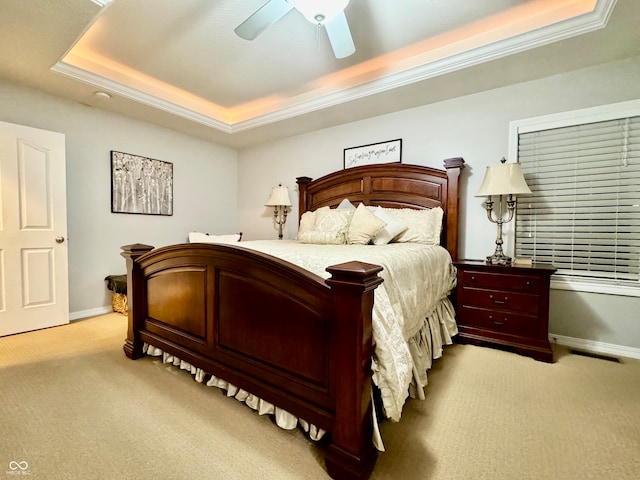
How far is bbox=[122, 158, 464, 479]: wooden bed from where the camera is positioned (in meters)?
1.15

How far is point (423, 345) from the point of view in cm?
203

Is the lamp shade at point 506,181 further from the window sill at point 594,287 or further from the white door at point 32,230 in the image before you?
the white door at point 32,230

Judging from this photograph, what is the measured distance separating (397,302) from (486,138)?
2288mm

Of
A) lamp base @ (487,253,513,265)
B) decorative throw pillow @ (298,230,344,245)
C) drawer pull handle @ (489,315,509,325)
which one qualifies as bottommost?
drawer pull handle @ (489,315,509,325)

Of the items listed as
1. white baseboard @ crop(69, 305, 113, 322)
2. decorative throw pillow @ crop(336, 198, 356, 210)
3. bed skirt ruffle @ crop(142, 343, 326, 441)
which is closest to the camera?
bed skirt ruffle @ crop(142, 343, 326, 441)

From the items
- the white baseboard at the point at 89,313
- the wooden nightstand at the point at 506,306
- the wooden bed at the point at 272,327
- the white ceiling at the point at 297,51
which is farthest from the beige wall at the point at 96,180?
the wooden nightstand at the point at 506,306

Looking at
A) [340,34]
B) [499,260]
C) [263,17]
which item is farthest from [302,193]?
[499,260]

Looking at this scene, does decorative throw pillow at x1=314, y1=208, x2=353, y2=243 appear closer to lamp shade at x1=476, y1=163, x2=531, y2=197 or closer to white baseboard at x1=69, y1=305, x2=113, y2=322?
lamp shade at x1=476, y1=163, x2=531, y2=197

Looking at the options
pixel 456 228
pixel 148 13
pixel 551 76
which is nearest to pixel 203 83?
pixel 148 13

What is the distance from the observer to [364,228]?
2639mm

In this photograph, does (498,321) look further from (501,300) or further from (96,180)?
(96,180)

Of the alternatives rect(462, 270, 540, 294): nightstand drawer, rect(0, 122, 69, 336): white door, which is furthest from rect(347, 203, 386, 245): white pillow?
rect(0, 122, 69, 336): white door

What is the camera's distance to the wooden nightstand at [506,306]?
7.44 ft

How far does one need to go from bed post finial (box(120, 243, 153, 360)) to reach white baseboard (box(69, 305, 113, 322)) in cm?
154
